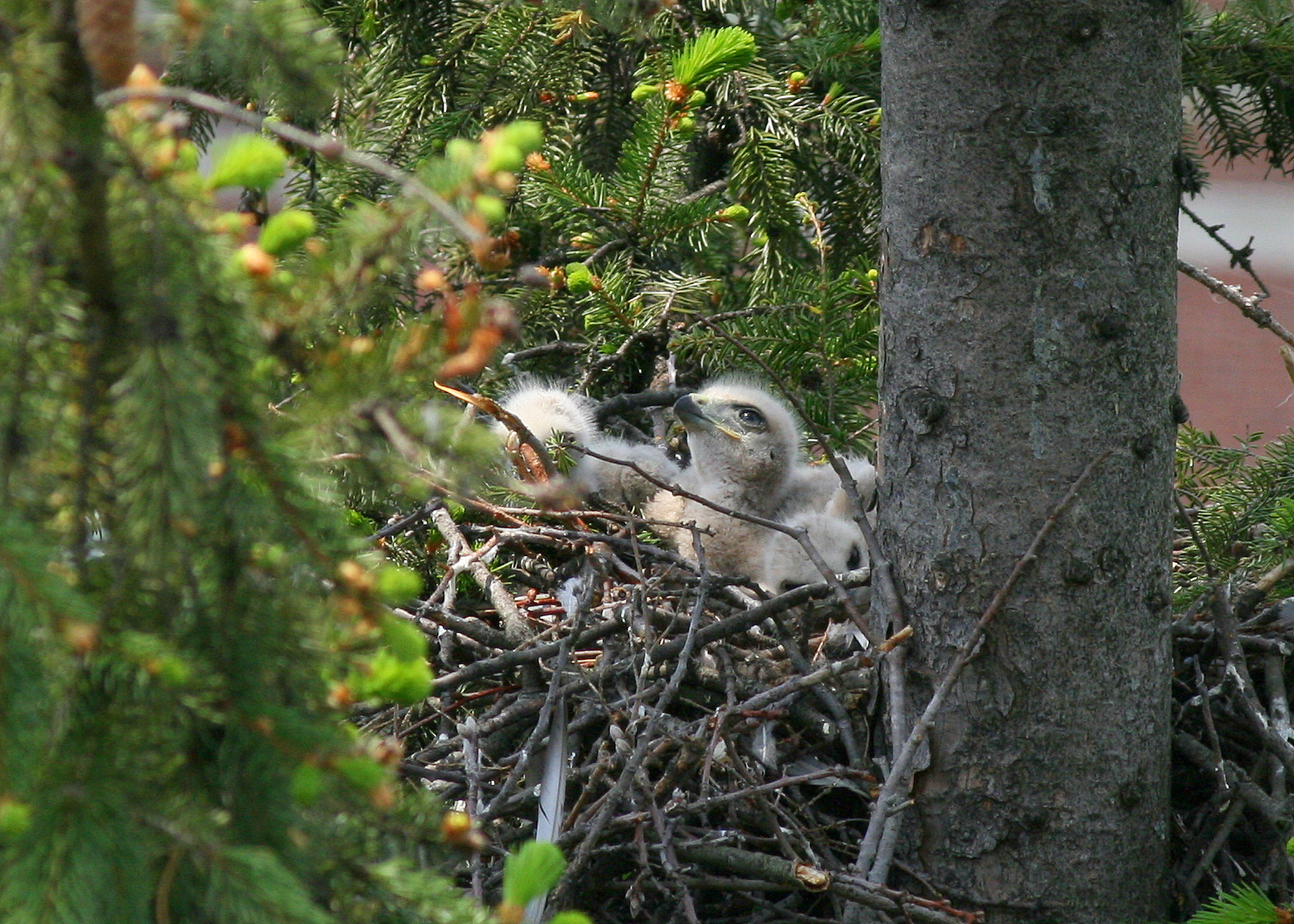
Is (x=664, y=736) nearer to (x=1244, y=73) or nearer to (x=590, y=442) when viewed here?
(x=590, y=442)

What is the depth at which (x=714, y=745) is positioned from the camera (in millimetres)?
1736

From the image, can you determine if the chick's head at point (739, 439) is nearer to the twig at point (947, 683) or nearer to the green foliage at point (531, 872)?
the twig at point (947, 683)

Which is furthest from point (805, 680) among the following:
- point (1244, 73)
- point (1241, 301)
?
point (1244, 73)

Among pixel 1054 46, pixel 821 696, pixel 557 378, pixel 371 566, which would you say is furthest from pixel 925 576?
pixel 557 378

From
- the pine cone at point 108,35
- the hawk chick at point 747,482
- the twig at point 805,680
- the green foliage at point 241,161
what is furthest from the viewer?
the hawk chick at point 747,482

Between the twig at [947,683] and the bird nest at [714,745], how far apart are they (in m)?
0.05

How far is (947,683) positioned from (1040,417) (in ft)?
1.23

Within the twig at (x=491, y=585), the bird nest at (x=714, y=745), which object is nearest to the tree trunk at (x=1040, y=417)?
the bird nest at (x=714, y=745)

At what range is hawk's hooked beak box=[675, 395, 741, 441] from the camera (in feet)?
9.58

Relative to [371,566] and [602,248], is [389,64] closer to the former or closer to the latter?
[602,248]

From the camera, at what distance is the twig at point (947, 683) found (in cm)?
158

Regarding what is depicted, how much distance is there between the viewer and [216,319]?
2.53 feet

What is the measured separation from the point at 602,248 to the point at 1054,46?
4.13ft

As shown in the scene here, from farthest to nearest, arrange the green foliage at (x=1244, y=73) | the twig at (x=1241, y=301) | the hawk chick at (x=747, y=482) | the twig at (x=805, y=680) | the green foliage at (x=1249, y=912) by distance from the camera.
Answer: the hawk chick at (x=747, y=482) < the green foliage at (x=1244, y=73) < the twig at (x=1241, y=301) < the twig at (x=805, y=680) < the green foliage at (x=1249, y=912)
